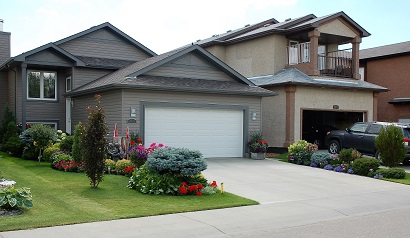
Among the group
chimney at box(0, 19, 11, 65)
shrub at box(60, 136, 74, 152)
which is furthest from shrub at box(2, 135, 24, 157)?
chimney at box(0, 19, 11, 65)

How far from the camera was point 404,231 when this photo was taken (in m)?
7.87

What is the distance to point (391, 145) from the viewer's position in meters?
16.2

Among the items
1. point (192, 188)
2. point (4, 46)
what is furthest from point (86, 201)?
point (4, 46)

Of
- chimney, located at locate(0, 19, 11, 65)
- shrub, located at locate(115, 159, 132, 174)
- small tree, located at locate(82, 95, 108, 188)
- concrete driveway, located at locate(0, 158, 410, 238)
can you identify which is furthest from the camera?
chimney, located at locate(0, 19, 11, 65)

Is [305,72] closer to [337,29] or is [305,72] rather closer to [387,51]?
[337,29]

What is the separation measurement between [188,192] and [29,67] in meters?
13.9

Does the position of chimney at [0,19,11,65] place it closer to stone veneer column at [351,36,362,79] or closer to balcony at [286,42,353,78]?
balcony at [286,42,353,78]

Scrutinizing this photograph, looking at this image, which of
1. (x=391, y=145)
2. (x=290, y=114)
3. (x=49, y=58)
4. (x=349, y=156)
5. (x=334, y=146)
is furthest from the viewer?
(x=290, y=114)

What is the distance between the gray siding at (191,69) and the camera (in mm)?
18602

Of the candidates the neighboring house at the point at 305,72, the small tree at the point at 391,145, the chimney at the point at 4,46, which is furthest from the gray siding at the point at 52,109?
the small tree at the point at 391,145

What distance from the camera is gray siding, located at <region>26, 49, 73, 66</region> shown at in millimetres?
20153

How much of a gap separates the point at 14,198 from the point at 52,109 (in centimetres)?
1435

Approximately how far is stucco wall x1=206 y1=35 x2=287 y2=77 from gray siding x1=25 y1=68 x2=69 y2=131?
33.8ft

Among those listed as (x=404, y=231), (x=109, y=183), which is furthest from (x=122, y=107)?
(x=404, y=231)
